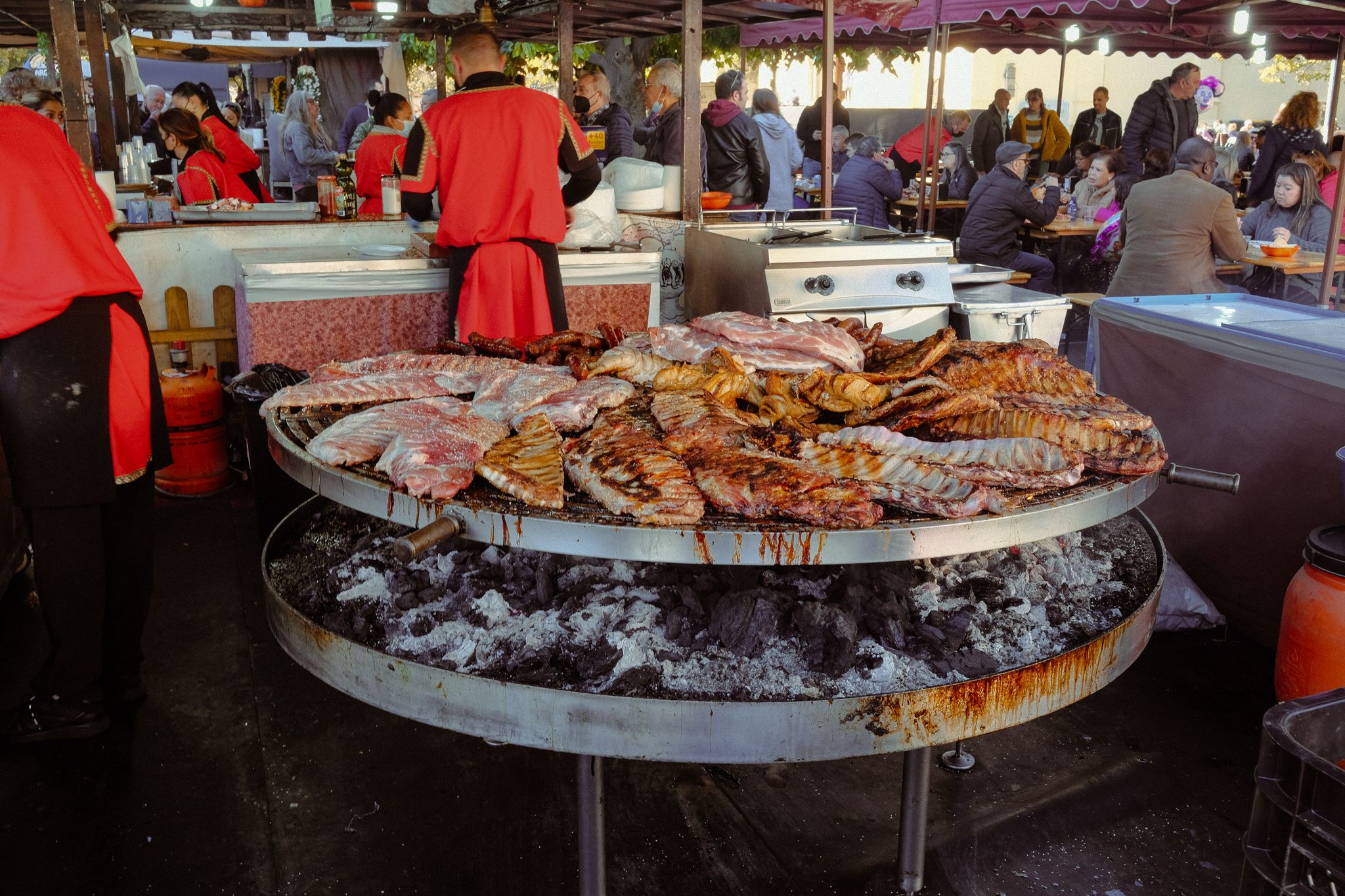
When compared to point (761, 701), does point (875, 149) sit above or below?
above

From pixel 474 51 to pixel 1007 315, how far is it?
331cm

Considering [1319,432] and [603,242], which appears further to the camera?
[603,242]

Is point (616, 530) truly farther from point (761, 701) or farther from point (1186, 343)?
point (1186, 343)

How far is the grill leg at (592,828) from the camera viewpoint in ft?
7.70

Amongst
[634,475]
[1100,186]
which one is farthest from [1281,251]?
[634,475]

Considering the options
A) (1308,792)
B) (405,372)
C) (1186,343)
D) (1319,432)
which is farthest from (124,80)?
(1308,792)

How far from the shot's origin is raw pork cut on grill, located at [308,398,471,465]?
2.28 m

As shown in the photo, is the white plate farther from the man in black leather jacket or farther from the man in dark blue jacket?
the man in dark blue jacket

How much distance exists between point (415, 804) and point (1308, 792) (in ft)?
8.39

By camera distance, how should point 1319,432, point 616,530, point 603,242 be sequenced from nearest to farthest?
1. point 616,530
2. point 1319,432
3. point 603,242

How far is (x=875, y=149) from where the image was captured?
12.1 m

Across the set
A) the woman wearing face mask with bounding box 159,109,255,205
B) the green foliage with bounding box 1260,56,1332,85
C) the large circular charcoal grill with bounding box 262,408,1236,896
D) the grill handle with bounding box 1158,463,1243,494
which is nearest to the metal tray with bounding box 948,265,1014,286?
the grill handle with bounding box 1158,463,1243,494

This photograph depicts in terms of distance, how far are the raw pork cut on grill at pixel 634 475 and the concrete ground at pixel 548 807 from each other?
1.37 m

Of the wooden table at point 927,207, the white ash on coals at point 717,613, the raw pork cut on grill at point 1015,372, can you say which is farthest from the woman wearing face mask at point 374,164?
the wooden table at point 927,207
